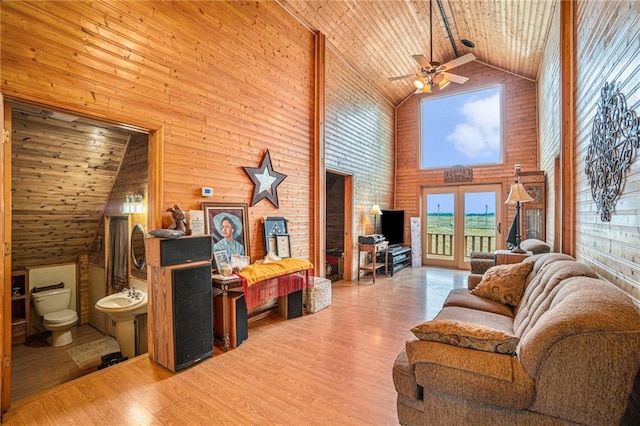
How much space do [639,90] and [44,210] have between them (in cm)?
552

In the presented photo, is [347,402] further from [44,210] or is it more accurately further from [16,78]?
[44,210]

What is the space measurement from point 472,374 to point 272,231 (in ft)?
10.4

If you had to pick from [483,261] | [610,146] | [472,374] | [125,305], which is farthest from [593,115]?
[125,305]

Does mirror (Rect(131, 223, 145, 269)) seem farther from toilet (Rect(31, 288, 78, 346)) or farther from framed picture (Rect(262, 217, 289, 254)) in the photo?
framed picture (Rect(262, 217, 289, 254))

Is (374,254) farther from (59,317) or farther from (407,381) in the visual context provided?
(59,317)

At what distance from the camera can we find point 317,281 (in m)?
4.45

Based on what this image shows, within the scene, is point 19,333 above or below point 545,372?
below

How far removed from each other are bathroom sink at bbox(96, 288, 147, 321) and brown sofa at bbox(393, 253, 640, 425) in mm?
3091

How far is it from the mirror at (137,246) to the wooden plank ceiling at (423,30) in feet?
12.5

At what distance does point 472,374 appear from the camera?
58.6 inches

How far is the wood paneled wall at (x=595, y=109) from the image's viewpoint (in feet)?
5.83

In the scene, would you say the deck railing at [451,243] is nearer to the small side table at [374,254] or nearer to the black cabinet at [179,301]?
the small side table at [374,254]

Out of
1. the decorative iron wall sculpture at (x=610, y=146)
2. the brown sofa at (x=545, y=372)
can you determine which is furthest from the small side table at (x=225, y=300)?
the decorative iron wall sculpture at (x=610, y=146)

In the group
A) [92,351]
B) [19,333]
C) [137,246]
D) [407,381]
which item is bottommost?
[92,351]
